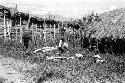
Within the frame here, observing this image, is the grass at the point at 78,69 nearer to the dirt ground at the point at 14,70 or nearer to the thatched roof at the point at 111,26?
the dirt ground at the point at 14,70

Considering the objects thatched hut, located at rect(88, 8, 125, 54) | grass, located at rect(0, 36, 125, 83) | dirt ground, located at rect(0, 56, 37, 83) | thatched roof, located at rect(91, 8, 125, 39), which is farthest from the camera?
thatched roof, located at rect(91, 8, 125, 39)

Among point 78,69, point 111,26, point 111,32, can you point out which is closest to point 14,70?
point 78,69

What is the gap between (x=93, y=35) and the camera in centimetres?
2072

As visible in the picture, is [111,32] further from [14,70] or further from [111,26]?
[14,70]

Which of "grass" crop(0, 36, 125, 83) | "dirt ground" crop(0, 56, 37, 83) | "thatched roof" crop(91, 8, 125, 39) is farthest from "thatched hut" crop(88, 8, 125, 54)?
"dirt ground" crop(0, 56, 37, 83)

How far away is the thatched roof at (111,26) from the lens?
60.0 ft

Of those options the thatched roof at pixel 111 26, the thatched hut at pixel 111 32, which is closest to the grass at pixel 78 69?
the thatched hut at pixel 111 32

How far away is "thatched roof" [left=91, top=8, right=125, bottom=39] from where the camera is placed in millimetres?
18281

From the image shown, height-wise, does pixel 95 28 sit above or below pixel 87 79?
above

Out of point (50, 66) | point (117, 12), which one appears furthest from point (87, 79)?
point (117, 12)

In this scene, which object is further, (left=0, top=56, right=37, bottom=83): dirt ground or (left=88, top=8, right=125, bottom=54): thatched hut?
(left=88, top=8, right=125, bottom=54): thatched hut

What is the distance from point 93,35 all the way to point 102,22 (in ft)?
4.91

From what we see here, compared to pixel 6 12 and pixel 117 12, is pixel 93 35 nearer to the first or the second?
pixel 117 12

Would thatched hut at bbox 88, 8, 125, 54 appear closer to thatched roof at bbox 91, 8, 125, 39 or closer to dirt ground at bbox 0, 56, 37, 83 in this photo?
thatched roof at bbox 91, 8, 125, 39
